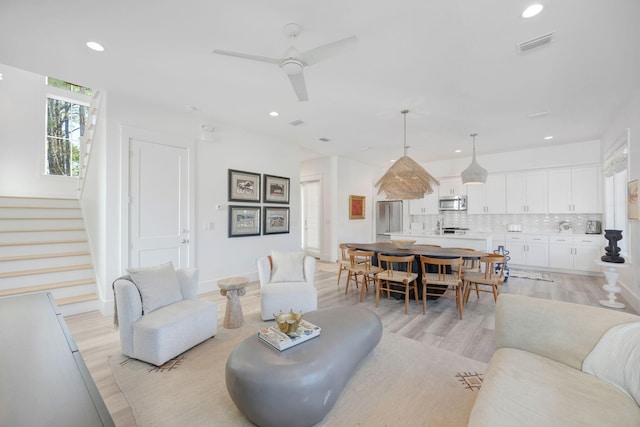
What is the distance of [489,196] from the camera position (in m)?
6.97

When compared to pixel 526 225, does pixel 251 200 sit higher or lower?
higher

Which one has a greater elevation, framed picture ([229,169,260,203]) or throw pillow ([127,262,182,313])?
framed picture ([229,169,260,203])

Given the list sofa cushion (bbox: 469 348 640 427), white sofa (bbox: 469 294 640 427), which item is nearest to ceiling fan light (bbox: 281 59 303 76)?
white sofa (bbox: 469 294 640 427)

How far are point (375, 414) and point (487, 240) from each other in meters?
4.37

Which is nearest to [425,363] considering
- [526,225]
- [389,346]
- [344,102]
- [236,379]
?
[389,346]

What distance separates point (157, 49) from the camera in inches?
104

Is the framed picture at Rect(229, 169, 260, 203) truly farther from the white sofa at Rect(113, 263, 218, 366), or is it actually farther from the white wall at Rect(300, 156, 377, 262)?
the white wall at Rect(300, 156, 377, 262)

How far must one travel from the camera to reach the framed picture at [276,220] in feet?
17.9

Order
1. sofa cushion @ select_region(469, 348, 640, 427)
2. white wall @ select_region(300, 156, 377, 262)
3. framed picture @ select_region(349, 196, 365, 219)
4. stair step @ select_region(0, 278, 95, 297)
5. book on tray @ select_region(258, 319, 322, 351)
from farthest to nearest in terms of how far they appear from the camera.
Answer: framed picture @ select_region(349, 196, 365, 219) → white wall @ select_region(300, 156, 377, 262) → stair step @ select_region(0, 278, 95, 297) → book on tray @ select_region(258, 319, 322, 351) → sofa cushion @ select_region(469, 348, 640, 427)

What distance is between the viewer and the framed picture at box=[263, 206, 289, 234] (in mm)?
5441

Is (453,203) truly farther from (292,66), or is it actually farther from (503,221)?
(292,66)

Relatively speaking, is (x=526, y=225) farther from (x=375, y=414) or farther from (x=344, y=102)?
(x=375, y=414)

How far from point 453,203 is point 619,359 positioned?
6.44m

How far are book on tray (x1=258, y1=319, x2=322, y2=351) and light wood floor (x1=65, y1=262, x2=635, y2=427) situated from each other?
0.96 meters
